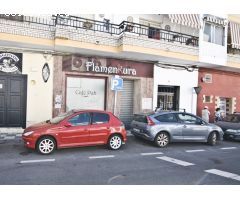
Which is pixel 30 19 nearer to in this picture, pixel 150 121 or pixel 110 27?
pixel 110 27

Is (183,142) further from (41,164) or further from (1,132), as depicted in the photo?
(1,132)

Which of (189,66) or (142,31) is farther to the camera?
(189,66)

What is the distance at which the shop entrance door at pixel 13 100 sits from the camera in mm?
12297

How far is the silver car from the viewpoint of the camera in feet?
33.9

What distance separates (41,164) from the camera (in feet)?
23.4

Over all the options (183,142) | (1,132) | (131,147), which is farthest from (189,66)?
(1,132)

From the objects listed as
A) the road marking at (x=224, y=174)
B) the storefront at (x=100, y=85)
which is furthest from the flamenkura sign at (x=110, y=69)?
the road marking at (x=224, y=174)

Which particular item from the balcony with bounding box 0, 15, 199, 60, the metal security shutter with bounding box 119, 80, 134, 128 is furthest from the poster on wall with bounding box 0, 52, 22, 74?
the metal security shutter with bounding box 119, 80, 134, 128

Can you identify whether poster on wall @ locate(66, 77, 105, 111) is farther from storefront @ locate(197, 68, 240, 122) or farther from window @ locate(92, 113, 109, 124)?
storefront @ locate(197, 68, 240, 122)

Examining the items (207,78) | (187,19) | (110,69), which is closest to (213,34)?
(207,78)

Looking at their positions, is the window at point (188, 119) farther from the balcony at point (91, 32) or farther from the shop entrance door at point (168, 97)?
the shop entrance door at point (168, 97)

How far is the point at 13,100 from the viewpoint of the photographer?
12500 mm

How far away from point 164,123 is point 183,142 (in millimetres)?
1909
